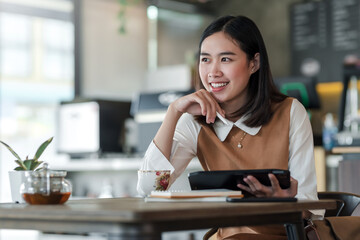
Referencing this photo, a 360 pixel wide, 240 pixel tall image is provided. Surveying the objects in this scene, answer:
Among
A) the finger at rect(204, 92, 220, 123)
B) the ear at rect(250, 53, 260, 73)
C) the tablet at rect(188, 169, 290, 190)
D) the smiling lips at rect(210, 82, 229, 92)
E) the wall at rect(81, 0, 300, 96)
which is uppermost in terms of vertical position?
the wall at rect(81, 0, 300, 96)

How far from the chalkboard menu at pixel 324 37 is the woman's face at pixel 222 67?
151 inches

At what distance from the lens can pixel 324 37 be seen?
224 inches

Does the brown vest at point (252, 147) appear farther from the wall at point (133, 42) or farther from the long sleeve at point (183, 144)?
the wall at point (133, 42)

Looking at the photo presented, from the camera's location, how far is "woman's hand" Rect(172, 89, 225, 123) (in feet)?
5.17

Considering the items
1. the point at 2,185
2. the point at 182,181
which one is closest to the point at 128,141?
the point at 2,185

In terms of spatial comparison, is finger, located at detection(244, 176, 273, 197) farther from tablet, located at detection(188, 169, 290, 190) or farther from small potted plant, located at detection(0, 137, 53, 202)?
small potted plant, located at detection(0, 137, 53, 202)

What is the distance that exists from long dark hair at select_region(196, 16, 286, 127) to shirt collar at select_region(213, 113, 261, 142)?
0.08ft

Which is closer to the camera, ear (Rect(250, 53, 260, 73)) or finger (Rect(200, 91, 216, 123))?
finger (Rect(200, 91, 216, 123))

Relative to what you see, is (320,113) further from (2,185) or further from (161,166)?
(161,166)

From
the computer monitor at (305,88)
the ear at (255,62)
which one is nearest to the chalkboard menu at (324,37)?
the computer monitor at (305,88)

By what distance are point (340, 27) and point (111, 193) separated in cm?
268

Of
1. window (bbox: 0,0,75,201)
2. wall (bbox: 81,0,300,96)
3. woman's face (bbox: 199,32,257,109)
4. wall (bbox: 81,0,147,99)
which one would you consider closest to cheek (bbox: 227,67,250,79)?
woman's face (bbox: 199,32,257,109)

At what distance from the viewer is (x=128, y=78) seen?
6180 mm

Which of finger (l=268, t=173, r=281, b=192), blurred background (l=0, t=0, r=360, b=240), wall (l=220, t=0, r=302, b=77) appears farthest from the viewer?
wall (l=220, t=0, r=302, b=77)
